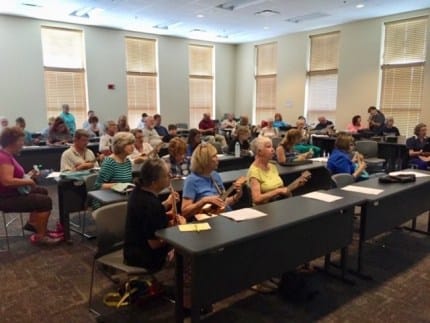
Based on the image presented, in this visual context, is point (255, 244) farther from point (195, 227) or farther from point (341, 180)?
point (341, 180)

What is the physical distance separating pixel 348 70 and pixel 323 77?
86 cm

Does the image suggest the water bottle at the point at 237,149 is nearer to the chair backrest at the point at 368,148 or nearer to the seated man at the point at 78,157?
the seated man at the point at 78,157

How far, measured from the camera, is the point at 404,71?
8641mm

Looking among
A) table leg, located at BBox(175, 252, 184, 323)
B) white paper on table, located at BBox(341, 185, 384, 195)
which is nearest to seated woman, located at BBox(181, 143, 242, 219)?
table leg, located at BBox(175, 252, 184, 323)

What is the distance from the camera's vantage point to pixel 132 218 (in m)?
2.21

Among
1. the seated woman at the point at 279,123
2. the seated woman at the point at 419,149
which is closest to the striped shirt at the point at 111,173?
the seated woman at the point at 419,149

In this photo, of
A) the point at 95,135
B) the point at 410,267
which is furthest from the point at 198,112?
the point at 410,267

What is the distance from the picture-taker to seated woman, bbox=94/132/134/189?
348 cm

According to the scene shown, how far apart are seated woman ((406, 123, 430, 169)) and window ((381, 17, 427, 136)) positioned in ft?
8.08

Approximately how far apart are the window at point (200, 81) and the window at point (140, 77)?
4.49 feet

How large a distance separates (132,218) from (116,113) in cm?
851

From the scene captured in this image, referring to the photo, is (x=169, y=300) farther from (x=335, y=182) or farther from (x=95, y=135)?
(x=95, y=135)

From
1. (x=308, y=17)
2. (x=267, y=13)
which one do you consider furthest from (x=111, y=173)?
(x=308, y=17)

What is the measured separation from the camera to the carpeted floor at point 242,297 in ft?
8.09
